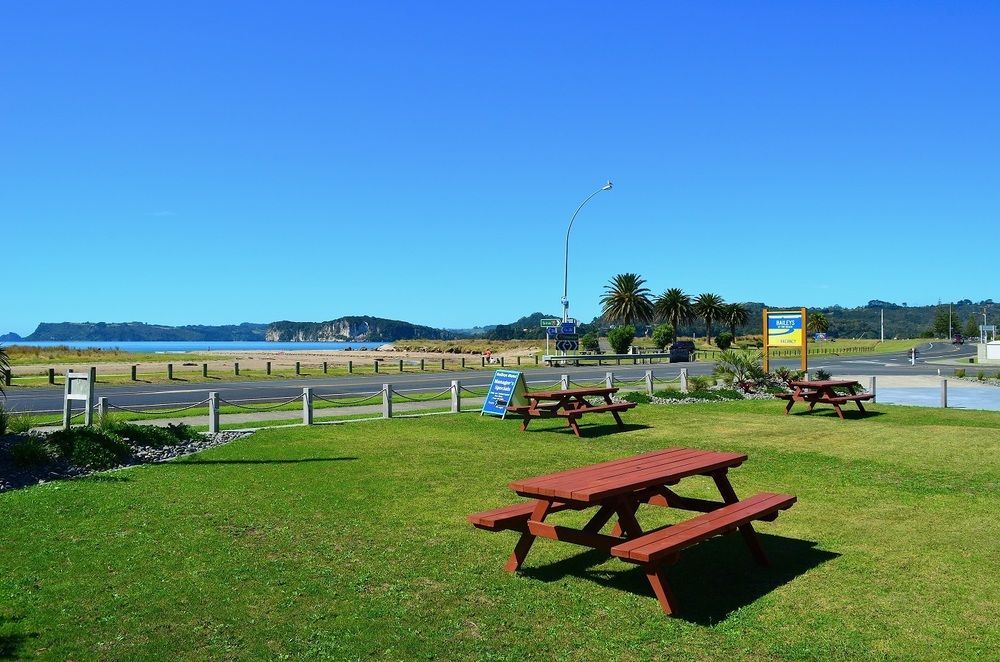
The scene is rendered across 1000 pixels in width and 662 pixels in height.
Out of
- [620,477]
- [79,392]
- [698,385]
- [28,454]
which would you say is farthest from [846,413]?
[28,454]

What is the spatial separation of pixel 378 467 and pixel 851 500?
6.26m

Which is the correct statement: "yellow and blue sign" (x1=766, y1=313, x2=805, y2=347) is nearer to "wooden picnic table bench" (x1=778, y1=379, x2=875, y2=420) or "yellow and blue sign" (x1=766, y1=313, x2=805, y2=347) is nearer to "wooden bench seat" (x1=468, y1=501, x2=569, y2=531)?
"wooden picnic table bench" (x1=778, y1=379, x2=875, y2=420)

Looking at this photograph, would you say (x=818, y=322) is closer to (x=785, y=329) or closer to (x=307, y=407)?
(x=785, y=329)

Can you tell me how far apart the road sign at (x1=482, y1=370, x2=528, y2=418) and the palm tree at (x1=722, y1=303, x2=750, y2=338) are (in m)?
93.4

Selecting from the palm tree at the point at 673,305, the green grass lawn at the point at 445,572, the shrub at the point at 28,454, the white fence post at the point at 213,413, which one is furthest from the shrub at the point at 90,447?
the palm tree at the point at 673,305

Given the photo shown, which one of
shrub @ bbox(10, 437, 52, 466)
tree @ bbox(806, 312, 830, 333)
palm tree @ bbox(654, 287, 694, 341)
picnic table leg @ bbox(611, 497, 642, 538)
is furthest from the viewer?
tree @ bbox(806, 312, 830, 333)

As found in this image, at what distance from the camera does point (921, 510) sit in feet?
27.9

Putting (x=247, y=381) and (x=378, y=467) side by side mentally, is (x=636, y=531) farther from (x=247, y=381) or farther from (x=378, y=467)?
(x=247, y=381)

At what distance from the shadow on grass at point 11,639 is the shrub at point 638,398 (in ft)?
58.5

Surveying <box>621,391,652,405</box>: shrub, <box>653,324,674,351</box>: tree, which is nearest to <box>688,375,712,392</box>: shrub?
<box>621,391,652,405</box>: shrub

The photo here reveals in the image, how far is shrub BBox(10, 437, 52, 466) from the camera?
35.1 ft

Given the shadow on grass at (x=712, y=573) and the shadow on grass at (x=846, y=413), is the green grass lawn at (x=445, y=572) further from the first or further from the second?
the shadow on grass at (x=846, y=413)

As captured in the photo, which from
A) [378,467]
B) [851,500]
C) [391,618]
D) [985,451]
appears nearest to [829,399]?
[985,451]

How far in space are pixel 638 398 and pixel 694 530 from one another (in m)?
16.4
